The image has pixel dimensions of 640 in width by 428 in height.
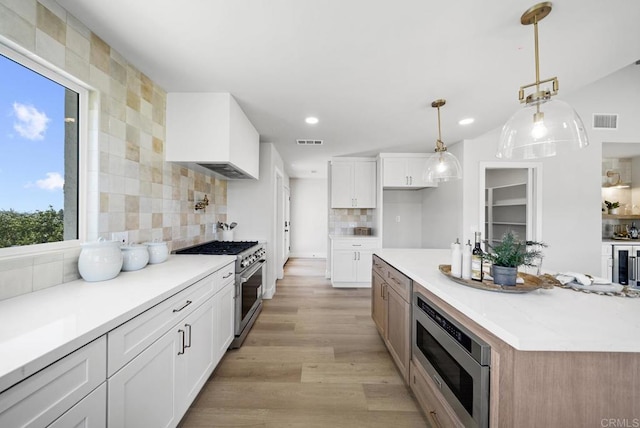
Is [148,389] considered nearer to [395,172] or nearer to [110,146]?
[110,146]

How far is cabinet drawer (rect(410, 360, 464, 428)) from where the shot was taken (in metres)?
1.15

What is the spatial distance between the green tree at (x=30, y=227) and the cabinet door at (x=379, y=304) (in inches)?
92.9

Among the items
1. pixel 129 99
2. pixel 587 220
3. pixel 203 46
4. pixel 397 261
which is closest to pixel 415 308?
pixel 397 261

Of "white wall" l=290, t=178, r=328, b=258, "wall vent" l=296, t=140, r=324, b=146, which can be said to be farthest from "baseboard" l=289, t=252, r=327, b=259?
"wall vent" l=296, t=140, r=324, b=146

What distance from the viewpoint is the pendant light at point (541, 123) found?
1.21 metres

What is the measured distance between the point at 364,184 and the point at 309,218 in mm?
2803

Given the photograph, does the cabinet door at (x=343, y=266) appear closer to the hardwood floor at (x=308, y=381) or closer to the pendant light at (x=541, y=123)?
the hardwood floor at (x=308, y=381)

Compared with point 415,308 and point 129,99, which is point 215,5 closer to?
point 129,99

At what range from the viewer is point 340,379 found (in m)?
1.90

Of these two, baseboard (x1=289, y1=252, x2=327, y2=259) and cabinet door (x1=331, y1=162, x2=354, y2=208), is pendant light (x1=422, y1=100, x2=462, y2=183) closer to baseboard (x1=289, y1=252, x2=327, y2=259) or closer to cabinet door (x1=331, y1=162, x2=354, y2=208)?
cabinet door (x1=331, y1=162, x2=354, y2=208)

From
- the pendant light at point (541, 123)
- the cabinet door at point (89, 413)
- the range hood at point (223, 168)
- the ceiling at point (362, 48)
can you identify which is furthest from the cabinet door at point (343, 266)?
the cabinet door at point (89, 413)

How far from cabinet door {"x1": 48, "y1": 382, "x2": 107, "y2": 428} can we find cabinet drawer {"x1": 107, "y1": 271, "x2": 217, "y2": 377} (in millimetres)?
67

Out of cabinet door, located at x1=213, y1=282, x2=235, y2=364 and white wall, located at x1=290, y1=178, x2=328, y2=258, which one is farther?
white wall, located at x1=290, y1=178, x2=328, y2=258

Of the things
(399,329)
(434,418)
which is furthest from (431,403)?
(399,329)
